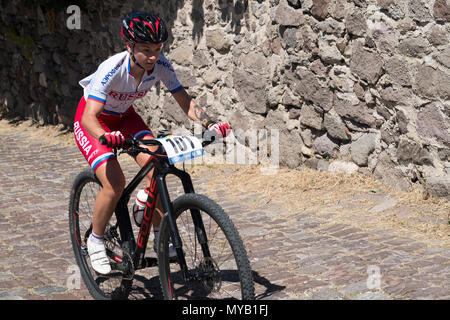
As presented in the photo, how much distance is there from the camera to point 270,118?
311 inches

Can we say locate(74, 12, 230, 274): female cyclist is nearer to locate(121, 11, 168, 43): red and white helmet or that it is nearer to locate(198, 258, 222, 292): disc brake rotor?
locate(121, 11, 168, 43): red and white helmet

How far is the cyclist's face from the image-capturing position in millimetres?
4188

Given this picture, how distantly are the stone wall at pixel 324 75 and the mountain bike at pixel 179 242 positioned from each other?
102 inches

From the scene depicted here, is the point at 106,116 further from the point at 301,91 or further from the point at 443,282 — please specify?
the point at 301,91

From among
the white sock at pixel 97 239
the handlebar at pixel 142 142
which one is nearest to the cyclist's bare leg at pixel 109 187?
the white sock at pixel 97 239

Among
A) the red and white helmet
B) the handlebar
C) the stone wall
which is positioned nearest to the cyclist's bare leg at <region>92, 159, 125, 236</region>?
the handlebar

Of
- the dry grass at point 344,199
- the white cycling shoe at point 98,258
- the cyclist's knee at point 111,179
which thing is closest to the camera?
the cyclist's knee at point 111,179

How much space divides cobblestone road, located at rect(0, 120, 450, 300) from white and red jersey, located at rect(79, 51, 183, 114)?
1.26m

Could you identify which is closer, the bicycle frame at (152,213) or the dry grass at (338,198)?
the bicycle frame at (152,213)

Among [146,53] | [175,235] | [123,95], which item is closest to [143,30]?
[146,53]

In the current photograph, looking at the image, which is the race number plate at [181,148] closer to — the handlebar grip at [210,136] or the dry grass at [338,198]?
the handlebar grip at [210,136]

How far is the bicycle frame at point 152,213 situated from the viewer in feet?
12.4

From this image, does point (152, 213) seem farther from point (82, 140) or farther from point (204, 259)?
point (82, 140)
